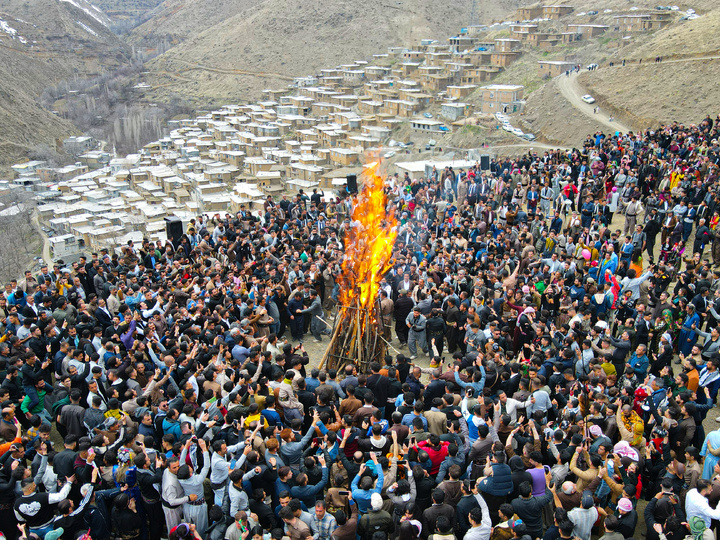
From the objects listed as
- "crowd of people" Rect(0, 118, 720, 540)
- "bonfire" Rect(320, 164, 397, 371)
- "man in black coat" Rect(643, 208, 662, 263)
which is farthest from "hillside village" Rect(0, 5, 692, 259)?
"bonfire" Rect(320, 164, 397, 371)

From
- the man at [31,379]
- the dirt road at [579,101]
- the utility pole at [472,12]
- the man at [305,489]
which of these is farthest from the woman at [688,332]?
the utility pole at [472,12]

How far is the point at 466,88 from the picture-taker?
67062mm

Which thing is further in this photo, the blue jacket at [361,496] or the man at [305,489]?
the man at [305,489]

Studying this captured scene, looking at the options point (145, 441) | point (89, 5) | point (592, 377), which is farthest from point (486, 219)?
point (89, 5)

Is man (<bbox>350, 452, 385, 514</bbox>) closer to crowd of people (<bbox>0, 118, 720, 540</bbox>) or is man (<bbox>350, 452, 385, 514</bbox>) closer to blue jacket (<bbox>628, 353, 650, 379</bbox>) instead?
crowd of people (<bbox>0, 118, 720, 540</bbox>)

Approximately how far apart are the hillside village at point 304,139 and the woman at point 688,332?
25.0 meters

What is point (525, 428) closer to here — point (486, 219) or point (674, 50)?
point (486, 219)

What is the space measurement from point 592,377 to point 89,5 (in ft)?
612

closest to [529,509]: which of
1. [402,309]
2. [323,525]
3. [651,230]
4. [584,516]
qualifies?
[584,516]

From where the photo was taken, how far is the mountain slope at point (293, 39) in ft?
321

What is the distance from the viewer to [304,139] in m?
65.9

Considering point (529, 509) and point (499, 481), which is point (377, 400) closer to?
point (499, 481)

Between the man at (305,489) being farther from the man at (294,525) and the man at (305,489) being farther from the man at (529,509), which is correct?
the man at (529,509)

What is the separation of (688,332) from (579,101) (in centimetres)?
4180
